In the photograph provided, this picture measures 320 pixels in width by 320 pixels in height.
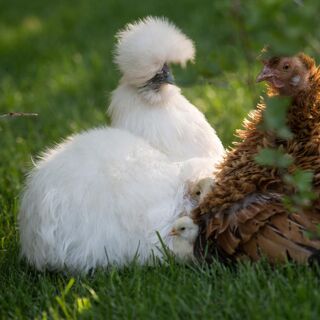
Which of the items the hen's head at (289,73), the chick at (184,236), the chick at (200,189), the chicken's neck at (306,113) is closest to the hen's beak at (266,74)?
the hen's head at (289,73)

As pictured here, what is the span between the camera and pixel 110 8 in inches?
354

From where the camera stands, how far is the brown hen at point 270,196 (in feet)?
9.30

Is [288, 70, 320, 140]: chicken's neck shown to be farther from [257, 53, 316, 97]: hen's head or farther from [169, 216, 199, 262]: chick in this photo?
[169, 216, 199, 262]: chick

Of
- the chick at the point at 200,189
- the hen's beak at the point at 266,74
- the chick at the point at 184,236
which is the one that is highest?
the hen's beak at the point at 266,74

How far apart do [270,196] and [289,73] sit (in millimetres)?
522

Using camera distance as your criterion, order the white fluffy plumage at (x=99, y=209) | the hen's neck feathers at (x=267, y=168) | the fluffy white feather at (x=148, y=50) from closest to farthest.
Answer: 1. the hen's neck feathers at (x=267, y=168)
2. the white fluffy plumage at (x=99, y=209)
3. the fluffy white feather at (x=148, y=50)

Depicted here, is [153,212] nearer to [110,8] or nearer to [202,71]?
[202,71]

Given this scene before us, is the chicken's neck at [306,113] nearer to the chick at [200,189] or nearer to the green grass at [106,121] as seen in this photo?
the green grass at [106,121]

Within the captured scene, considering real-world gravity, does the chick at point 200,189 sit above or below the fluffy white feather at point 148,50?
below

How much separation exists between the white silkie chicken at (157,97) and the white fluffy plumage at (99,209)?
341 millimetres

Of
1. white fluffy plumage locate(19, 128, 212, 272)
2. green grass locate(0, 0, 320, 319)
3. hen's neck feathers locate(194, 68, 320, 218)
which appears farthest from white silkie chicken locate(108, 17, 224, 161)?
hen's neck feathers locate(194, 68, 320, 218)

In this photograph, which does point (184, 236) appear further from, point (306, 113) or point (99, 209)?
point (306, 113)

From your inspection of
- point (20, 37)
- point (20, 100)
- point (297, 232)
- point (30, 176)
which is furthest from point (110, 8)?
point (297, 232)

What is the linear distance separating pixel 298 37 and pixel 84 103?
3903 millimetres
